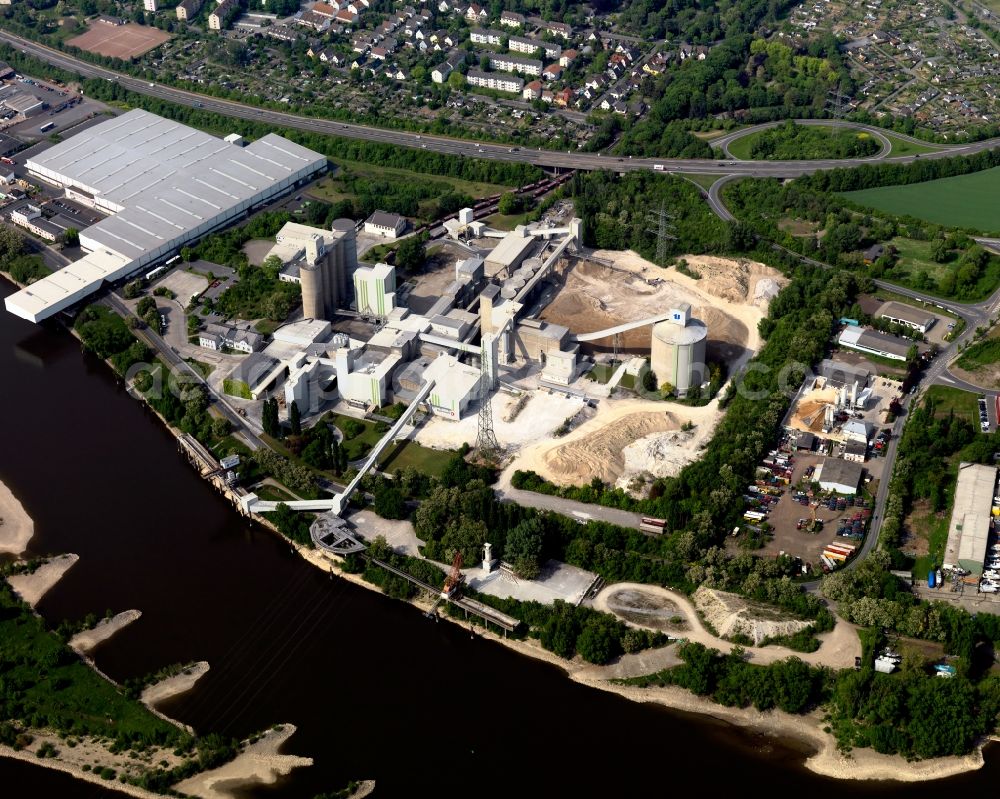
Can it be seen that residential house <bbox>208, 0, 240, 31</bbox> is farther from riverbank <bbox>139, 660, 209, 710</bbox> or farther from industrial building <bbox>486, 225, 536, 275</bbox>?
riverbank <bbox>139, 660, 209, 710</bbox>

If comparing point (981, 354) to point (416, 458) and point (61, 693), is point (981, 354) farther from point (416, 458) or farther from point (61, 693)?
point (61, 693)

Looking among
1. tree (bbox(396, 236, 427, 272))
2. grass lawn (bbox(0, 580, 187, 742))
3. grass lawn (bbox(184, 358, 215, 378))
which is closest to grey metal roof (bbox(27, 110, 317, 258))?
grass lawn (bbox(184, 358, 215, 378))

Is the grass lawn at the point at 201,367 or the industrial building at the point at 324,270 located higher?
the industrial building at the point at 324,270

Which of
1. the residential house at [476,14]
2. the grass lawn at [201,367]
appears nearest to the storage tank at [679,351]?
the grass lawn at [201,367]

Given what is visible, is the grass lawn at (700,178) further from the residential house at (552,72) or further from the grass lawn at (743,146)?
the residential house at (552,72)

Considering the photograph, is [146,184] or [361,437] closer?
[361,437]

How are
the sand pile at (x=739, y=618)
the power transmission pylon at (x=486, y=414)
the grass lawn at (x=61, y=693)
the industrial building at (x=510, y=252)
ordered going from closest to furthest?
the grass lawn at (x=61, y=693) → the sand pile at (x=739, y=618) → the power transmission pylon at (x=486, y=414) → the industrial building at (x=510, y=252)

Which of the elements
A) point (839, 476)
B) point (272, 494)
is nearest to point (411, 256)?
point (272, 494)
